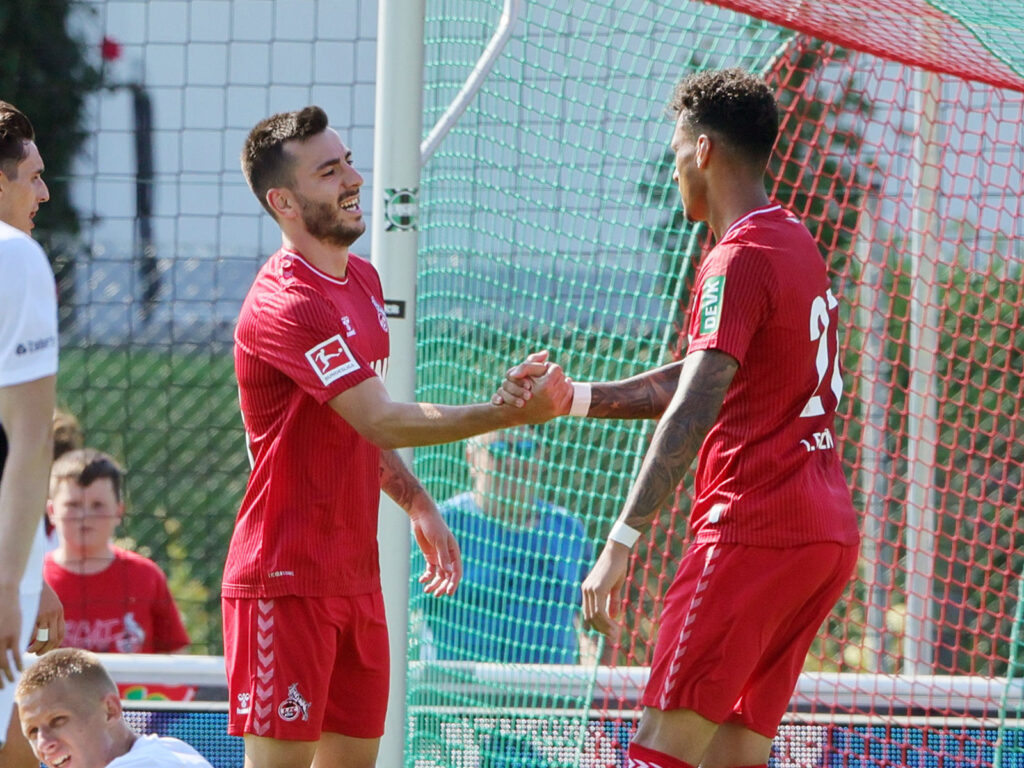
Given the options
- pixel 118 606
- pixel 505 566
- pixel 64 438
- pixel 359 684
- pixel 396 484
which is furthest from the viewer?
pixel 64 438

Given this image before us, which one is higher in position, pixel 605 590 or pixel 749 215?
pixel 749 215

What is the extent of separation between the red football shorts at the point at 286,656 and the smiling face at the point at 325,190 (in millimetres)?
974

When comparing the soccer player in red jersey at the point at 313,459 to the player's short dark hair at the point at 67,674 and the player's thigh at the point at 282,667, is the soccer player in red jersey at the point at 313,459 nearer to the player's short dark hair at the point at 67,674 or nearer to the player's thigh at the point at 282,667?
the player's thigh at the point at 282,667

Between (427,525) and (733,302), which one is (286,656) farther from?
(733,302)

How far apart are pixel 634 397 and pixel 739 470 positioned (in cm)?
51

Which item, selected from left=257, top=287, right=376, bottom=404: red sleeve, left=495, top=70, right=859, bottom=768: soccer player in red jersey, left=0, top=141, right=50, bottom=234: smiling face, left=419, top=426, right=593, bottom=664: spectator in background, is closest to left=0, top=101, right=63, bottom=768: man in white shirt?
left=0, top=141, right=50, bottom=234: smiling face

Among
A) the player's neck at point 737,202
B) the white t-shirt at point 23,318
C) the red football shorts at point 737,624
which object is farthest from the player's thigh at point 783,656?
the white t-shirt at point 23,318

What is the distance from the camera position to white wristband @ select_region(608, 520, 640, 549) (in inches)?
134

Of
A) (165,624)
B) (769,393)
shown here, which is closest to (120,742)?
(769,393)

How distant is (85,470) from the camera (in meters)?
6.55

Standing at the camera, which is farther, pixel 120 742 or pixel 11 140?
pixel 120 742

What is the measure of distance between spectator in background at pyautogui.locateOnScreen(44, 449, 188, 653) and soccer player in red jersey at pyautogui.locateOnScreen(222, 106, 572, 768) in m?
2.83

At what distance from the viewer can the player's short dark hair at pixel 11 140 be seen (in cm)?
324

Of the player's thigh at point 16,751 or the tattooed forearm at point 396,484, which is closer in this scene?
the tattooed forearm at point 396,484
